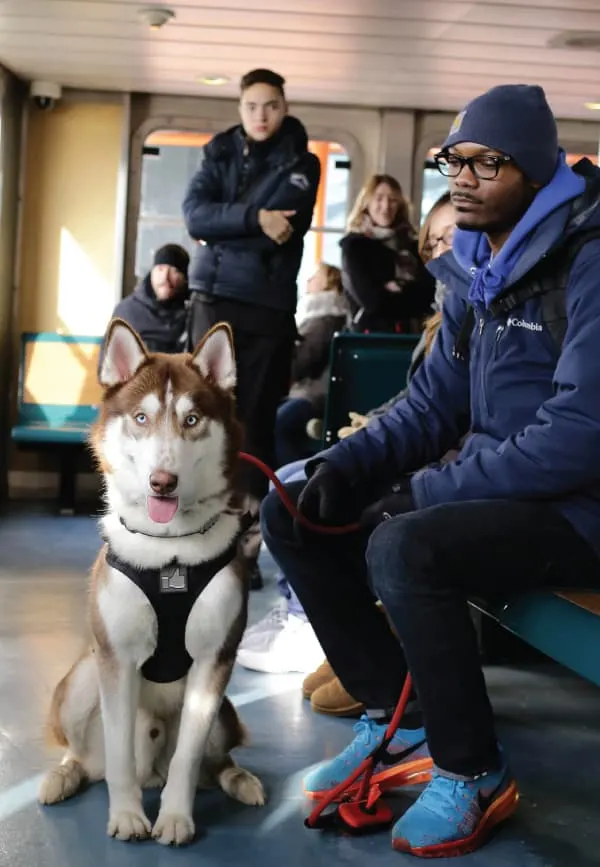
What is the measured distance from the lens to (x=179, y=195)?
8.48 metres

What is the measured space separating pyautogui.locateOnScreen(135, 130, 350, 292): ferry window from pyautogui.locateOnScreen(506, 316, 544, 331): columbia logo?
573 cm

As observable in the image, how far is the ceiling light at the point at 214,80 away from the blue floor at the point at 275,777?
3947 millimetres

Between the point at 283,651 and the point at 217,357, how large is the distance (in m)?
1.70

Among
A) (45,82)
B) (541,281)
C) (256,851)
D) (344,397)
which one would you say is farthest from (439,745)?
(45,82)

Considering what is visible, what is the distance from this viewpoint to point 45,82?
779cm

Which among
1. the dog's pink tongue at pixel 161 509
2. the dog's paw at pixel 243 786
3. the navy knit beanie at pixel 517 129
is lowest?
the dog's paw at pixel 243 786

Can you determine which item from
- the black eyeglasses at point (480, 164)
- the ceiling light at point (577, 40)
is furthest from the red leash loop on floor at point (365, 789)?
the ceiling light at point (577, 40)

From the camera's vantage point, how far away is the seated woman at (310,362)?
6355 mm

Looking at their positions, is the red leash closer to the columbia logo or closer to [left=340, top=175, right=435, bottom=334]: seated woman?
the columbia logo

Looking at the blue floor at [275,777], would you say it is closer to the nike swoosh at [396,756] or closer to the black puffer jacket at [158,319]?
the nike swoosh at [396,756]

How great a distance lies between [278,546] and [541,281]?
895mm

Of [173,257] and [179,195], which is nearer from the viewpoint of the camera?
[173,257]

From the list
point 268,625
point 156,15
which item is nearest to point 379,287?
point 156,15

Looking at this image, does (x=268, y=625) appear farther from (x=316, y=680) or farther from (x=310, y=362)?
(x=310, y=362)
